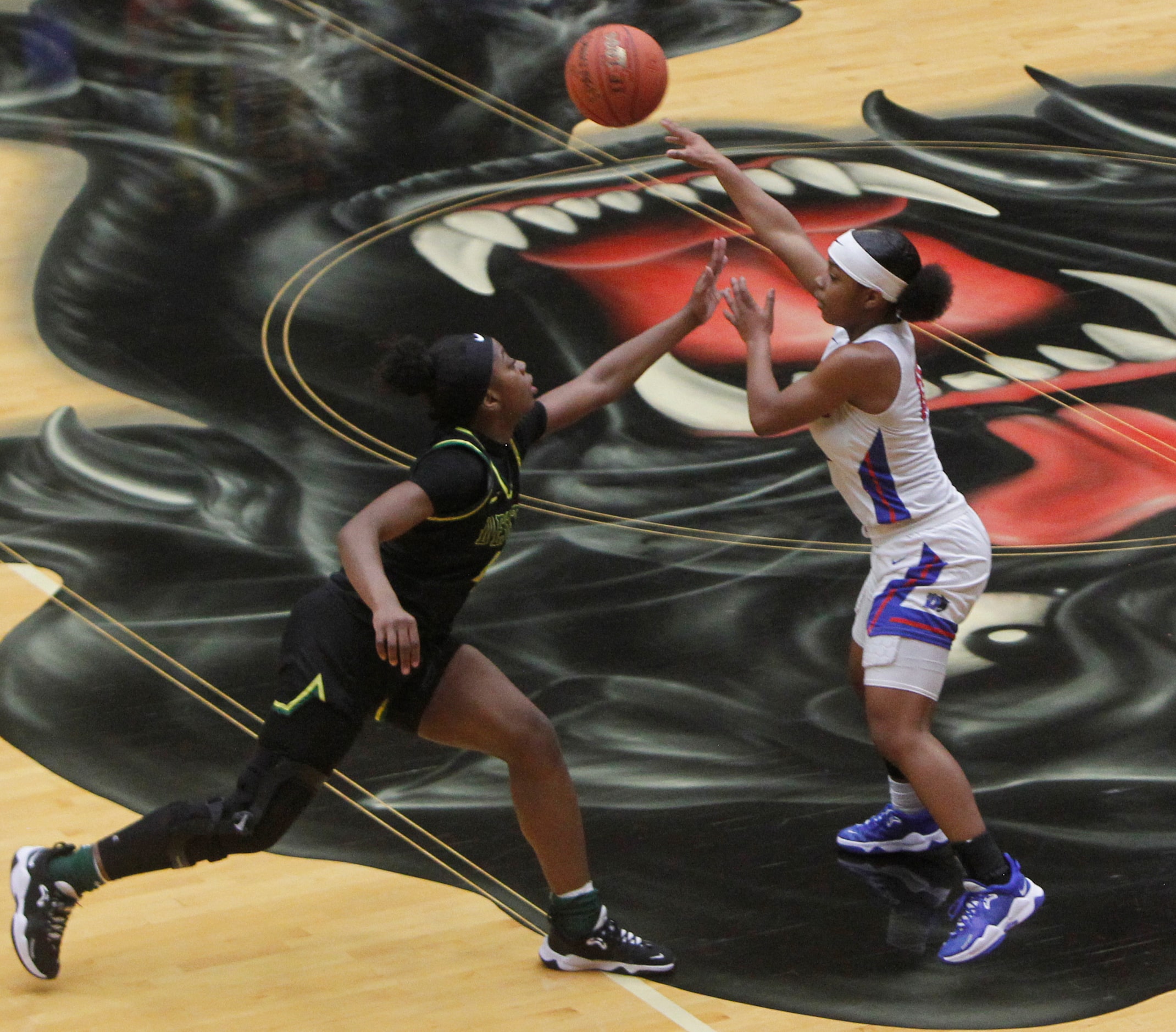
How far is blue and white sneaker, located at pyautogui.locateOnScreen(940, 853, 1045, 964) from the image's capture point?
439 cm

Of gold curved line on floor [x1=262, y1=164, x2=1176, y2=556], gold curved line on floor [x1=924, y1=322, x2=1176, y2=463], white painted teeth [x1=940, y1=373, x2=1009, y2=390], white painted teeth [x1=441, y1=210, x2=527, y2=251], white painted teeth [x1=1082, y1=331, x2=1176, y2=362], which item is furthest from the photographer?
white painted teeth [x1=441, y1=210, x2=527, y2=251]

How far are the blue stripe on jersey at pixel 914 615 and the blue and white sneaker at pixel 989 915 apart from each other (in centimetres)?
62

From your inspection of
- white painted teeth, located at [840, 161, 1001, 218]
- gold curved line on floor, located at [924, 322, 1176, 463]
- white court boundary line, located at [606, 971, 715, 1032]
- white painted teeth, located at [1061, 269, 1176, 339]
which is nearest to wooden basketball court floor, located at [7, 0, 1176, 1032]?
white court boundary line, located at [606, 971, 715, 1032]

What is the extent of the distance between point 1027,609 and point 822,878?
6.15ft

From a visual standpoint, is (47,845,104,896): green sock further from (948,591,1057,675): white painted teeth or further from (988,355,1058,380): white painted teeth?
(988,355,1058,380): white painted teeth

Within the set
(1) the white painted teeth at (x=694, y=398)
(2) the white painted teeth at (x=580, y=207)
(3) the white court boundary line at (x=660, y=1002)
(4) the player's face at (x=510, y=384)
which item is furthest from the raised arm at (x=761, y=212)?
(2) the white painted teeth at (x=580, y=207)

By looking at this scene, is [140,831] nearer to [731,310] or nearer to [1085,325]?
[731,310]

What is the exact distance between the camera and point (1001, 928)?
4395 millimetres

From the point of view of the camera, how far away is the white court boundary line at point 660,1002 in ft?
13.9

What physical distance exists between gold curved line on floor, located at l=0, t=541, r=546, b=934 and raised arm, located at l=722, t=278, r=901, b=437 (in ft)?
4.87

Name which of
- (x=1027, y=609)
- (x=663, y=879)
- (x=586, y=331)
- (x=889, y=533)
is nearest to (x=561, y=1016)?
(x=663, y=879)

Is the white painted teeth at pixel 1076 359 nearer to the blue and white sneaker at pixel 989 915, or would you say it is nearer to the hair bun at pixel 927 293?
the hair bun at pixel 927 293

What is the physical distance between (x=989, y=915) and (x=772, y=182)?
602cm

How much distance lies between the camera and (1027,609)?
638cm
